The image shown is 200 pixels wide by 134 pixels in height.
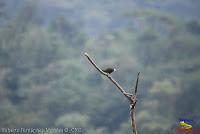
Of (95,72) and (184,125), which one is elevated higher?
(95,72)

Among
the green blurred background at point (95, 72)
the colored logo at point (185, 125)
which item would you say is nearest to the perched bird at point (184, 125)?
the colored logo at point (185, 125)

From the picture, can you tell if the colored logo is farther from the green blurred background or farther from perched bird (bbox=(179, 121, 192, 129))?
the green blurred background

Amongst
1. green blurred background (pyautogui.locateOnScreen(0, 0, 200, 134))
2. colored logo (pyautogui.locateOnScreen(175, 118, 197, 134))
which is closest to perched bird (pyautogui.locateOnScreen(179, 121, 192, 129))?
colored logo (pyautogui.locateOnScreen(175, 118, 197, 134))

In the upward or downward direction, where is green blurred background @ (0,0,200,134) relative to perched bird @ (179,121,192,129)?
upward

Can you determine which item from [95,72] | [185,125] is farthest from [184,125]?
[95,72]

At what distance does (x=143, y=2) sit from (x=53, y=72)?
75.5 feet

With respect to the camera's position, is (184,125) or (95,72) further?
(95,72)

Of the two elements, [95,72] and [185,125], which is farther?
[95,72]

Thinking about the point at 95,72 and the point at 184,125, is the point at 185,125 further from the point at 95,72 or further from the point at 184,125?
the point at 95,72

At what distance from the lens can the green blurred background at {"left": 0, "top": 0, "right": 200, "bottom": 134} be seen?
24891 mm

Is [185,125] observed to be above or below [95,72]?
below

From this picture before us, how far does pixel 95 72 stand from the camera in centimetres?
2992

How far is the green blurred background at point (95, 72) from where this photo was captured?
24.9m

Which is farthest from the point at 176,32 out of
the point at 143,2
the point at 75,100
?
the point at 143,2
